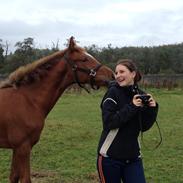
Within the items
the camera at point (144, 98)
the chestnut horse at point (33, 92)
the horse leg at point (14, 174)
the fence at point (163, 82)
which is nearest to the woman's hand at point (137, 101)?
the camera at point (144, 98)

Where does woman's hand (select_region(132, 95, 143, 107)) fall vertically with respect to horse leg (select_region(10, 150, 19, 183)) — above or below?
above

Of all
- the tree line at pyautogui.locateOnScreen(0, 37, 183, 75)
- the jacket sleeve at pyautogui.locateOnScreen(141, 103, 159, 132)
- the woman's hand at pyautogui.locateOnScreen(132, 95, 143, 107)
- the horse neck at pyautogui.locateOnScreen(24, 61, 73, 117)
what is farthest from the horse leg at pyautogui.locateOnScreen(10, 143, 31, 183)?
the tree line at pyautogui.locateOnScreen(0, 37, 183, 75)

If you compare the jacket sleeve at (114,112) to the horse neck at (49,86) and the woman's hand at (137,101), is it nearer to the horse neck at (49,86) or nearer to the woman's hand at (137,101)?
the woman's hand at (137,101)

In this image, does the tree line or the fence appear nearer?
the fence

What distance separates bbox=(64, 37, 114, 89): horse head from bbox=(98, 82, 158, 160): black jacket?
1493 mm

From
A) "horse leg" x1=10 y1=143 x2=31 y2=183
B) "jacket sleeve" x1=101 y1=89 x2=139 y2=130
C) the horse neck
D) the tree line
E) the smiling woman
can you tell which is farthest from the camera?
the tree line

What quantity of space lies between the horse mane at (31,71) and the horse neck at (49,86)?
0.30 feet

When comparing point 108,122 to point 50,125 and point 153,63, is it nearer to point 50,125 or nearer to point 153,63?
point 50,125

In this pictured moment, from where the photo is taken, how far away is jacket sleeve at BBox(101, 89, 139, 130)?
373cm

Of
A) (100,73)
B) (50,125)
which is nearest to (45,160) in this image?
(100,73)

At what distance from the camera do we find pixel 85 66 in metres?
5.49

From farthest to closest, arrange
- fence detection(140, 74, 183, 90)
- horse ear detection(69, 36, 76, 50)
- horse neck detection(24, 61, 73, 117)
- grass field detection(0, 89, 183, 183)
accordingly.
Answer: fence detection(140, 74, 183, 90) < grass field detection(0, 89, 183, 183) < horse neck detection(24, 61, 73, 117) < horse ear detection(69, 36, 76, 50)

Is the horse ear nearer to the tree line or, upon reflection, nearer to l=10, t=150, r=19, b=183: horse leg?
l=10, t=150, r=19, b=183: horse leg

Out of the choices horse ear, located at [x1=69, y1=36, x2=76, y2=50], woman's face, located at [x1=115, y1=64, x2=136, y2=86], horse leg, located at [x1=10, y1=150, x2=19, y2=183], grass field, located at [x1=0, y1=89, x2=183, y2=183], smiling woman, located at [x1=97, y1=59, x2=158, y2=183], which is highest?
horse ear, located at [x1=69, y1=36, x2=76, y2=50]
